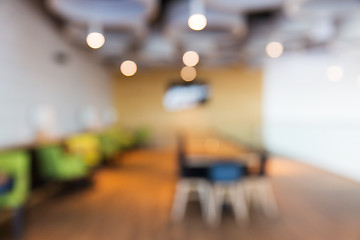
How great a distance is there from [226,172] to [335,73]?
19.5ft

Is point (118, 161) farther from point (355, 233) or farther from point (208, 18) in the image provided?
point (355, 233)

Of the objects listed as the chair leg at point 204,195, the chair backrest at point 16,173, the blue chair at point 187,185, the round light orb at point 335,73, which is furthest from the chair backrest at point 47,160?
the round light orb at point 335,73

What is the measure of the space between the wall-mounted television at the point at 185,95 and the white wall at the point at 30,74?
4.56 meters

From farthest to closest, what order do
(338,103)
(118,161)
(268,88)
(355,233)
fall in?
(268,88), (118,161), (338,103), (355,233)

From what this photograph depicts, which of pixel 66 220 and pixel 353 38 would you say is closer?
pixel 66 220

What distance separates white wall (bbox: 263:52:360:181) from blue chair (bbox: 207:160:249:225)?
108 inches

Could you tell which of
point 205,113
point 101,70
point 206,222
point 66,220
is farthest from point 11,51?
point 205,113

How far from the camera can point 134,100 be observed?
11.8 meters

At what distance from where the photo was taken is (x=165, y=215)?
13.3 feet

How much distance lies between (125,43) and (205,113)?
19.9 ft

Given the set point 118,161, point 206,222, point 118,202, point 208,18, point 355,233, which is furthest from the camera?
point 118,161

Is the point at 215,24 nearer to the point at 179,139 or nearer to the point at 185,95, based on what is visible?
the point at 179,139

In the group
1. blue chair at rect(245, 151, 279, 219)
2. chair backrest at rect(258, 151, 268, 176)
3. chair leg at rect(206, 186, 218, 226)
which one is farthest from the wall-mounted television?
chair backrest at rect(258, 151, 268, 176)

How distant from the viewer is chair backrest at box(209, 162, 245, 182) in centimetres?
362
